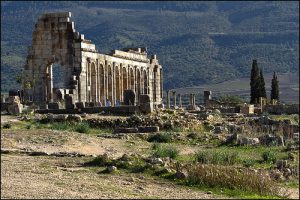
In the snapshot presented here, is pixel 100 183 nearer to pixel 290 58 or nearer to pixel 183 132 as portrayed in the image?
pixel 183 132

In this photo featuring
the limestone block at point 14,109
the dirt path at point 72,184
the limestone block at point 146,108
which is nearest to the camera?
the dirt path at point 72,184

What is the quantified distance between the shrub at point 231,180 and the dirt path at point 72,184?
2.21 feet

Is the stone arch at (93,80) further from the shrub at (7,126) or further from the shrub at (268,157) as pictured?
the shrub at (268,157)

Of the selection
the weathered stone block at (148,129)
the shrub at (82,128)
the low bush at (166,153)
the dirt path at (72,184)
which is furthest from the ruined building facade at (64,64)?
the dirt path at (72,184)

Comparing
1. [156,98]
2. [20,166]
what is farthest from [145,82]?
[20,166]

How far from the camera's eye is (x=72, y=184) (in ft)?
55.4

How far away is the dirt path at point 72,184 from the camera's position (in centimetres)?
1580

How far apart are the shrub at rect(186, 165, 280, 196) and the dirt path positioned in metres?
0.68

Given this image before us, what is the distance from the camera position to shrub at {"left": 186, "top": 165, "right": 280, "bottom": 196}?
1831 centimetres

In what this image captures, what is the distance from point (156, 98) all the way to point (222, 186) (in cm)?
5280

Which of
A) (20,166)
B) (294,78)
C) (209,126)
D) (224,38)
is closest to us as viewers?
(20,166)

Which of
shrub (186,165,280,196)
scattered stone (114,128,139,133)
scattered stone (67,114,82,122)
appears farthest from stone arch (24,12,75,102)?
shrub (186,165,280,196)

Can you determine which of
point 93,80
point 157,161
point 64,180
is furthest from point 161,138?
point 93,80

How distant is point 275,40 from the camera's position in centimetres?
19438
